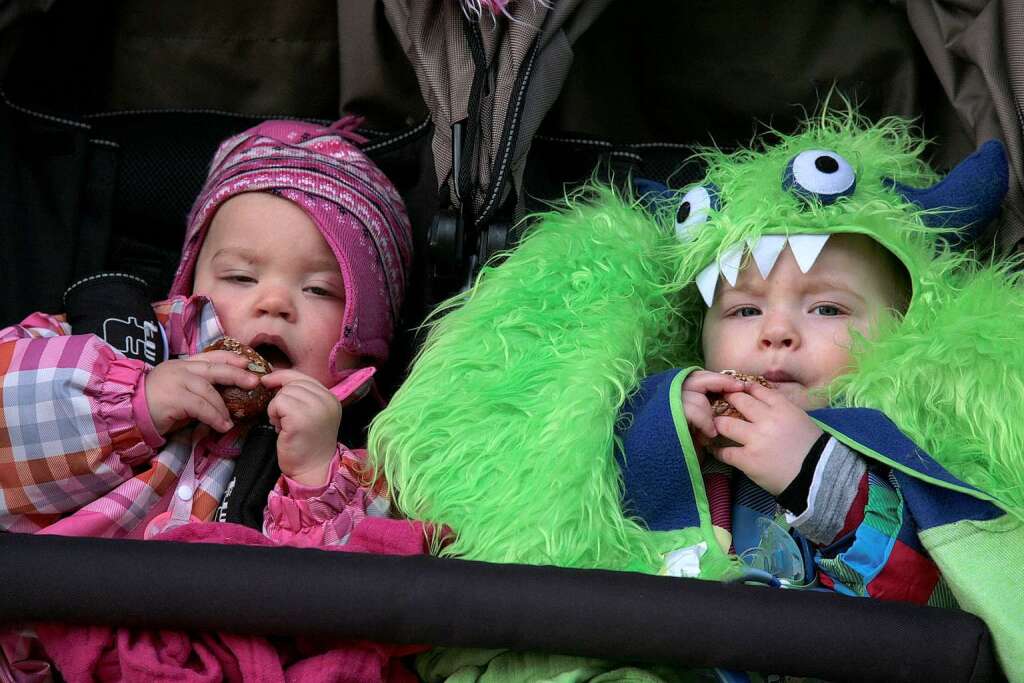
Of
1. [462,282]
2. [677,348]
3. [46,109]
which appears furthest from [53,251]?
[677,348]

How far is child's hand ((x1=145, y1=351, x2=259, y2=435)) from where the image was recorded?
1796 millimetres

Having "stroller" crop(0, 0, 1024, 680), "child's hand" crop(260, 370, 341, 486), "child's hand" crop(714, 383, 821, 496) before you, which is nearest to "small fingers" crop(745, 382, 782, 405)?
"child's hand" crop(714, 383, 821, 496)

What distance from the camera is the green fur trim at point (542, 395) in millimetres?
1583

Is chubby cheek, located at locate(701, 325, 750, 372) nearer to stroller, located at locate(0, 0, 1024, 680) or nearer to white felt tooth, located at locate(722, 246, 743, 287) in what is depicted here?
white felt tooth, located at locate(722, 246, 743, 287)

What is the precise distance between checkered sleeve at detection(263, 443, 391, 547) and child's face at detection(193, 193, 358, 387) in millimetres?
295

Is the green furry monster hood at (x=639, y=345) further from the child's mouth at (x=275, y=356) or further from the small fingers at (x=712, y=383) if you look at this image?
the child's mouth at (x=275, y=356)

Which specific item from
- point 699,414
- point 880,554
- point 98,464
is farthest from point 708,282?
point 98,464

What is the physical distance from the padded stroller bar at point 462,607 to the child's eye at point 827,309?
2.03ft

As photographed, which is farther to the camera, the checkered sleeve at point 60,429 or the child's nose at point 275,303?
the child's nose at point 275,303

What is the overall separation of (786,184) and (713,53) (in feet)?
1.84

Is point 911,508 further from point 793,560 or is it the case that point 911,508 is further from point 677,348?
point 677,348

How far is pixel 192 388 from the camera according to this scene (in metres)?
1.81

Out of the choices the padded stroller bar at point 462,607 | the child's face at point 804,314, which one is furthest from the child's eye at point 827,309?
A: the padded stroller bar at point 462,607

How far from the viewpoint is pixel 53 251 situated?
7.15 ft
